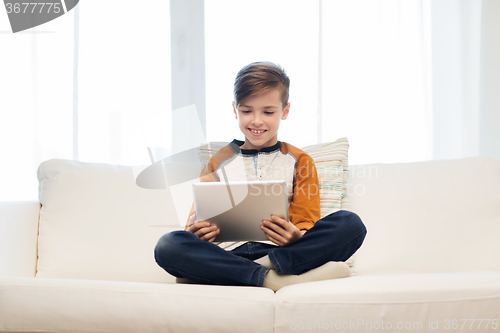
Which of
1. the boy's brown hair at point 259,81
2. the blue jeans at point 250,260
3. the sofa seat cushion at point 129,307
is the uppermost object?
the boy's brown hair at point 259,81

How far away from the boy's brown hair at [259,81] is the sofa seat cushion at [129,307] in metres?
0.65

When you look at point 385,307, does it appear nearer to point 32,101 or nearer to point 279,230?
point 279,230

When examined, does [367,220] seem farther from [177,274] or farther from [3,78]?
[3,78]

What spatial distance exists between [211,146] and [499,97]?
1.60 metres

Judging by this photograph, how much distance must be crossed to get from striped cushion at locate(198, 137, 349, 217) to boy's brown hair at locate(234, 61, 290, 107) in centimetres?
22

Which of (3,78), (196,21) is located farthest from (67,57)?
(196,21)

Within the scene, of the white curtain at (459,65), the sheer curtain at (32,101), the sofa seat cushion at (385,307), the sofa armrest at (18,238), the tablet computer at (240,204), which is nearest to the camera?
the sofa seat cushion at (385,307)

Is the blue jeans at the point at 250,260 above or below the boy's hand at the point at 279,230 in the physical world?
below

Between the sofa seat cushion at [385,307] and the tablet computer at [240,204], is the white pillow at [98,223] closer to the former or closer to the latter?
the tablet computer at [240,204]

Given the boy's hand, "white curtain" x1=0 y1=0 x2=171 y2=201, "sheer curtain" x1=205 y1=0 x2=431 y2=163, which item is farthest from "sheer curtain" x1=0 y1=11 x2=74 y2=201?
the boy's hand

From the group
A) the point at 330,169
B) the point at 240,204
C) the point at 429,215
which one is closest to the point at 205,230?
the point at 240,204

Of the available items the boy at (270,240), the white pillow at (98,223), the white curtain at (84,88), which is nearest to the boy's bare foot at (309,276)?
the boy at (270,240)

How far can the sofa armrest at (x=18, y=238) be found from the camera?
1.28 meters

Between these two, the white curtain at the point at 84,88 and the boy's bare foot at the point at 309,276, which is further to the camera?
the white curtain at the point at 84,88
